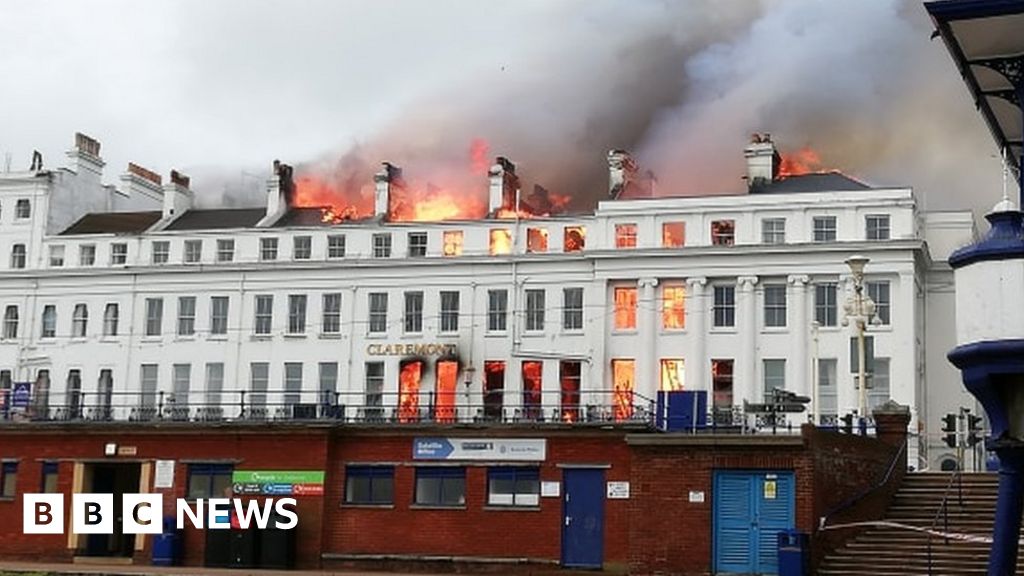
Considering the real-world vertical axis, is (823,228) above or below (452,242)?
above

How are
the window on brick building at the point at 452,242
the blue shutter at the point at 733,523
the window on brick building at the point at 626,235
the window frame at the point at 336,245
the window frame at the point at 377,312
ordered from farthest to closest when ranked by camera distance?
the window frame at the point at 336,245 < the window on brick building at the point at 452,242 < the window frame at the point at 377,312 < the window on brick building at the point at 626,235 < the blue shutter at the point at 733,523

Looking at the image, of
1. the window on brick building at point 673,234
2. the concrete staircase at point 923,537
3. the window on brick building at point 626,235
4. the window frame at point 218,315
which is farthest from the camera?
the window frame at point 218,315

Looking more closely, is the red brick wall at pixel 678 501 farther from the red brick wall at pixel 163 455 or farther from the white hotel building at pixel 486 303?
the white hotel building at pixel 486 303

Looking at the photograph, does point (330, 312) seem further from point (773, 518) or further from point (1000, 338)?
point (1000, 338)

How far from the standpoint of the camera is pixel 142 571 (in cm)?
3222

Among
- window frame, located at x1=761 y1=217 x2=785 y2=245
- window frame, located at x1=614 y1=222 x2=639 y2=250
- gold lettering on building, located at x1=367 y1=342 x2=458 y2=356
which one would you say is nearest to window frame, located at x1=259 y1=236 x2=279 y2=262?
gold lettering on building, located at x1=367 y1=342 x2=458 y2=356

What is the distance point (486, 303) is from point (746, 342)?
11439 millimetres

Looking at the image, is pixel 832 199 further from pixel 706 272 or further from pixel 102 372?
pixel 102 372

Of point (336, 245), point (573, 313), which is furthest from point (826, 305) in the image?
point (336, 245)

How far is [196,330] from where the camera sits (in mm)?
65750

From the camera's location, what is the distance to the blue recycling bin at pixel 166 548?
35.7m

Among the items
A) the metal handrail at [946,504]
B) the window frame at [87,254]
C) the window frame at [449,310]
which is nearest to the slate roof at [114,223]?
the window frame at [87,254]

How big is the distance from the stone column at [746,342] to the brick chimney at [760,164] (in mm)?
5831

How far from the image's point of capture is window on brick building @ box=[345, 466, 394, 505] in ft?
116
